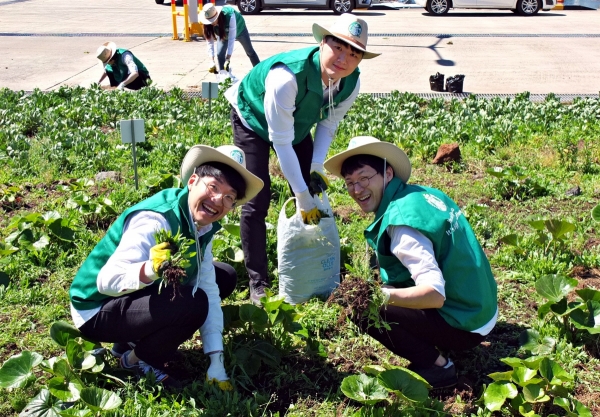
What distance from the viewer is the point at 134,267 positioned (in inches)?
109

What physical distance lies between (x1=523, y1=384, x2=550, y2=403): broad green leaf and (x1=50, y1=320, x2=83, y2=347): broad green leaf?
1933 mm

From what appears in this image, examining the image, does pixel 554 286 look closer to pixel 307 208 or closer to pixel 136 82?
pixel 307 208

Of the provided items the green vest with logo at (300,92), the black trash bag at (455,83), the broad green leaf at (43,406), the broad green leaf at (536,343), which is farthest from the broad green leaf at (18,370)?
the black trash bag at (455,83)

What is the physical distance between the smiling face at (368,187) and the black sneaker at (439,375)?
30.0 inches

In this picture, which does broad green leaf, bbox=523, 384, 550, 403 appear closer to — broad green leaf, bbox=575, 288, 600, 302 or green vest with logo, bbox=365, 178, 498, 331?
green vest with logo, bbox=365, 178, 498, 331

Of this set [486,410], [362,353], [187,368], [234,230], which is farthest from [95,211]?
[486,410]

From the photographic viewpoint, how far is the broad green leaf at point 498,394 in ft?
9.52

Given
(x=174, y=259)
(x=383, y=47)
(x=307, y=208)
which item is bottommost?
(x=383, y=47)

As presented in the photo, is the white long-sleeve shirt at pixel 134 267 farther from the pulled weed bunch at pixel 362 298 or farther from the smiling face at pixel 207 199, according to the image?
the pulled weed bunch at pixel 362 298

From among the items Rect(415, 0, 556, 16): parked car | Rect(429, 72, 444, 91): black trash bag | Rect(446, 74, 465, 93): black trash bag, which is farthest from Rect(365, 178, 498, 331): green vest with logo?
Rect(415, 0, 556, 16): parked car

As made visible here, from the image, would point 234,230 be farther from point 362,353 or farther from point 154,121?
point 154,121

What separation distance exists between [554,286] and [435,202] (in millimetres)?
983

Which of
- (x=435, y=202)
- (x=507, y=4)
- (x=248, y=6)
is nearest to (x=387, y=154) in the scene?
(x=435, y=202)

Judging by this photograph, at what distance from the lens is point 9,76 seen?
11.1 m
